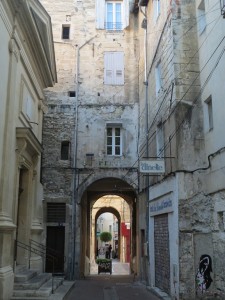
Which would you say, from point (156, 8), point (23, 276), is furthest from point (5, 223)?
point (156, 8)

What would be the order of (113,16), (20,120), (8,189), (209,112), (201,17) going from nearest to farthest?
(8,189) < (209,112) < (20,120) < (201,17) < (113,16)

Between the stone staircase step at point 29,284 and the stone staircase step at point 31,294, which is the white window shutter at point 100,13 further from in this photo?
the stone staircase step at point 31,294

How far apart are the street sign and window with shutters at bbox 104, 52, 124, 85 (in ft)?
27.9

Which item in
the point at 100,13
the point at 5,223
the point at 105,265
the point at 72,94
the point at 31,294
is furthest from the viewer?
the point at 105,265

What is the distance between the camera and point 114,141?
62.5ft

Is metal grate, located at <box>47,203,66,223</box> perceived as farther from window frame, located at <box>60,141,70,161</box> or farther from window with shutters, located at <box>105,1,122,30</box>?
window with shutters, located at <box>105,1,122,30</box>

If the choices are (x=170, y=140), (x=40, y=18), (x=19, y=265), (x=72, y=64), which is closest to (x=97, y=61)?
(x=72, y=64)

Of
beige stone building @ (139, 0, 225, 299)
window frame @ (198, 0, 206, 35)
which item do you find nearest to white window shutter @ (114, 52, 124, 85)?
beige stone building @ (139, 0, 225, 299)

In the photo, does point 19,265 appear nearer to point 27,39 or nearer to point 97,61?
point 27,39

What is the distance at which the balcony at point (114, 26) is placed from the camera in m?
Result: 20.5

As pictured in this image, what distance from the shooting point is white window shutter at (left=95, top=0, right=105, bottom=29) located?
67.2ft

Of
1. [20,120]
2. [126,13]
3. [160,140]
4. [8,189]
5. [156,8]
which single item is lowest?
[8,189]

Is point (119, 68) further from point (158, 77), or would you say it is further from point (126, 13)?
point (158, 77)

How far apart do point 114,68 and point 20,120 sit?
9.11 metres
